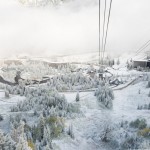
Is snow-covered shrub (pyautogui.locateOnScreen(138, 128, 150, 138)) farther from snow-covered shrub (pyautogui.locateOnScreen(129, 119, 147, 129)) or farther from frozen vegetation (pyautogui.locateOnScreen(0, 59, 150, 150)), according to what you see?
snow-covered shrub (pyautogui.locateOnScreen(129, 119, 147, 129))

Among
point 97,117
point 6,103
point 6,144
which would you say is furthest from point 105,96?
point 6,144

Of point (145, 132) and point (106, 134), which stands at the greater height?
point (145, 132)

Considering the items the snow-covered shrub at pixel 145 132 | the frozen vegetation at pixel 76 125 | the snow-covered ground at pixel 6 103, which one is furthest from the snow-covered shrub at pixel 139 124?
the snow-covered ground at pixel 6 103

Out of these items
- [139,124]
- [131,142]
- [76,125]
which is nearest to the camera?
[131,142]

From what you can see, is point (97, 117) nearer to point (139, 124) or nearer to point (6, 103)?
point (139, 124)

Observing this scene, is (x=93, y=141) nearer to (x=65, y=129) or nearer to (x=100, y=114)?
(x=65, y=129)

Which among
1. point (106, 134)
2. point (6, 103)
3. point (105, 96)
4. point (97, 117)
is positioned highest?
point (105, 96)

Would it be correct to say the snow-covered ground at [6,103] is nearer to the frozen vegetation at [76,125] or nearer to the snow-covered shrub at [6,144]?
the frozen vegetation at [76,125]

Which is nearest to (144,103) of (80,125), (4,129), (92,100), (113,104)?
(113,104)

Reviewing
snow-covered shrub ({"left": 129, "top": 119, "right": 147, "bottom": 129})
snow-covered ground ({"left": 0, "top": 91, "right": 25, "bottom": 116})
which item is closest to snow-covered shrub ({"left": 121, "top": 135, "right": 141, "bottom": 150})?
snow-covered shrub ({"left": 129, "top": 119, "right": 147, "bottom": 129})
